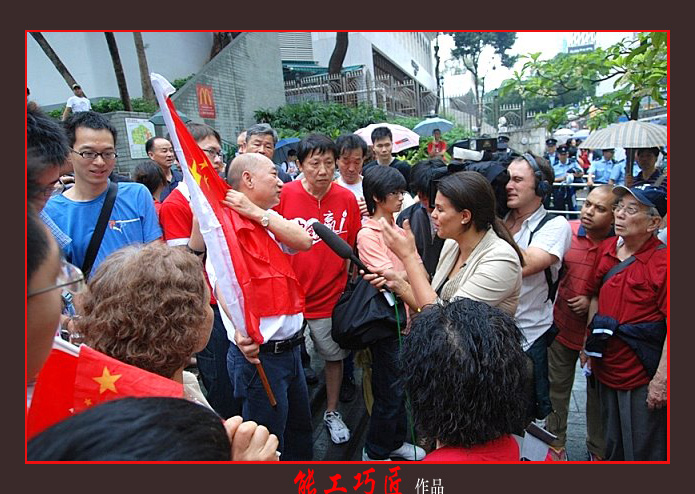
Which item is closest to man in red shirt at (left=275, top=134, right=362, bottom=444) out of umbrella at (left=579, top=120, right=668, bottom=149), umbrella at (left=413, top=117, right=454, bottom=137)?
umbrella at (left=579, top=120, right=668, bottom=149)

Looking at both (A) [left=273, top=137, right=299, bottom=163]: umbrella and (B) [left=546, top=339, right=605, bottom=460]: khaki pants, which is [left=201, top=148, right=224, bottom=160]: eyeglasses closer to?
(B) [left=546, top=339, right=605, bottom=460]: khaki pants

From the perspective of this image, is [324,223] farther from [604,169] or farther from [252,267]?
[604,169]

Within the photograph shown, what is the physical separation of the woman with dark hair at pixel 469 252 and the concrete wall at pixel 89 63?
10780 millimetres

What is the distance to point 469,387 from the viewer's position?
137cm

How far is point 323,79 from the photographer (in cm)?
1792

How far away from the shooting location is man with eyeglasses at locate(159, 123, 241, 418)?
261 centimetres

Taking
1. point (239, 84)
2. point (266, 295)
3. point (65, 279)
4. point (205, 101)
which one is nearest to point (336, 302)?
point (266, 295)

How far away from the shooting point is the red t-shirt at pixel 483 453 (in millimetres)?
1370

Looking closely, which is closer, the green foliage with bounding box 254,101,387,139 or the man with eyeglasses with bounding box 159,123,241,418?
the man with eyeglasses with bounding box 159,123,241,418

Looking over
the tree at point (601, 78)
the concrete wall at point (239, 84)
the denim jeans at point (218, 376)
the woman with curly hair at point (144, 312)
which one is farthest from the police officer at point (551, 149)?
the woman with curly hair at point (144, 312)

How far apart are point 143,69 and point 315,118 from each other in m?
5.69

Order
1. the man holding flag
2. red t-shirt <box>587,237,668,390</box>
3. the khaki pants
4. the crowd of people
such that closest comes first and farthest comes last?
the crowd of people < the man holding flag < red t-shirt <box>587,237,668,390</box> < the khaki pants

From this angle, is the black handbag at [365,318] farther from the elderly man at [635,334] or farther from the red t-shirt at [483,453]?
the red t-shirt at [483,453]

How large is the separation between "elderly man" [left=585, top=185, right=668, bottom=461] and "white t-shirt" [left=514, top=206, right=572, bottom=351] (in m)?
0.26
